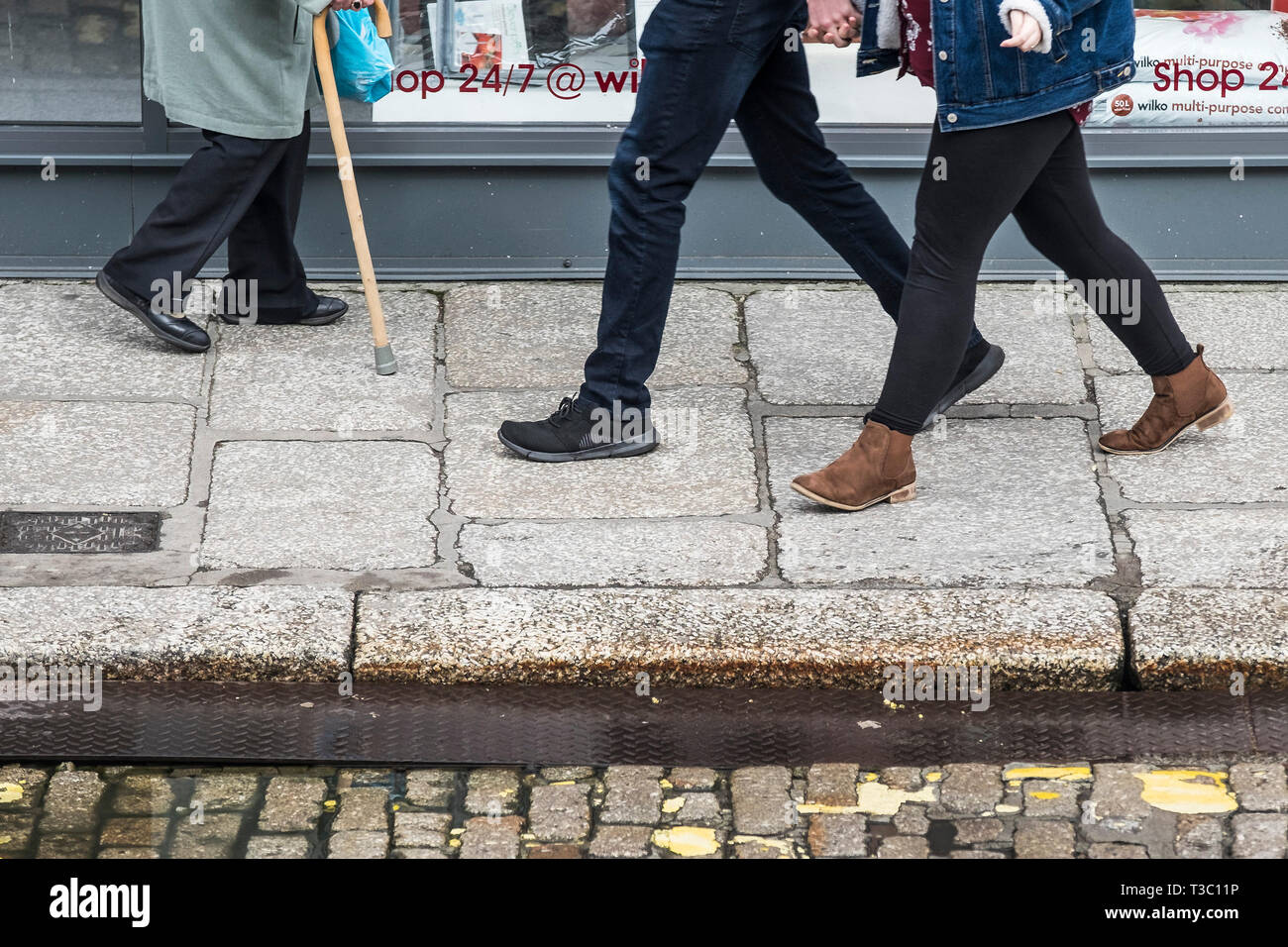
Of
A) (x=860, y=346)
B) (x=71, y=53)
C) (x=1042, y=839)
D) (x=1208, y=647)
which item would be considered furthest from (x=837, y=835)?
(x=71, y=53)

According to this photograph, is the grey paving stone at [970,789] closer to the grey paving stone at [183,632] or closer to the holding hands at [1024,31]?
the grey paving stone at [183,632]

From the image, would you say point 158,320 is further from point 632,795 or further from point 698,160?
point 632,795

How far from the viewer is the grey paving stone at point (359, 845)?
3.04 m

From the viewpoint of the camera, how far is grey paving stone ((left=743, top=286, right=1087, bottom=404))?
4785 millimetres

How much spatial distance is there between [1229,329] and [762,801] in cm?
268

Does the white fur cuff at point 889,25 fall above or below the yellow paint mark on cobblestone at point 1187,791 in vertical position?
above

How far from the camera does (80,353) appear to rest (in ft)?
16.1

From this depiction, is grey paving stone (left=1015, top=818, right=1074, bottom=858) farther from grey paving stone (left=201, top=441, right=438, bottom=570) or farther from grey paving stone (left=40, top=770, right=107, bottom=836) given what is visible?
grey paving stone (left=40, top=770, right=107, bottom=836)

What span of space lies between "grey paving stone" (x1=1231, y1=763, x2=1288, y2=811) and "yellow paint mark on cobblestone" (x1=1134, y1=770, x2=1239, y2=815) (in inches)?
0.8

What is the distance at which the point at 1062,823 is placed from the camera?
123 inches

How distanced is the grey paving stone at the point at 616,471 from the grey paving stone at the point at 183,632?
2.06 ft

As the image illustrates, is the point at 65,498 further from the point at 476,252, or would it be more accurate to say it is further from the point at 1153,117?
the point at 1153,117

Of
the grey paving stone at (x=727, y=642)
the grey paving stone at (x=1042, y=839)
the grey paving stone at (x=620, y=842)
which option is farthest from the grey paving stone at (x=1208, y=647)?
the grey paving stone at (x=620, y=842)

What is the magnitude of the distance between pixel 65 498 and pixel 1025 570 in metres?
2.28
